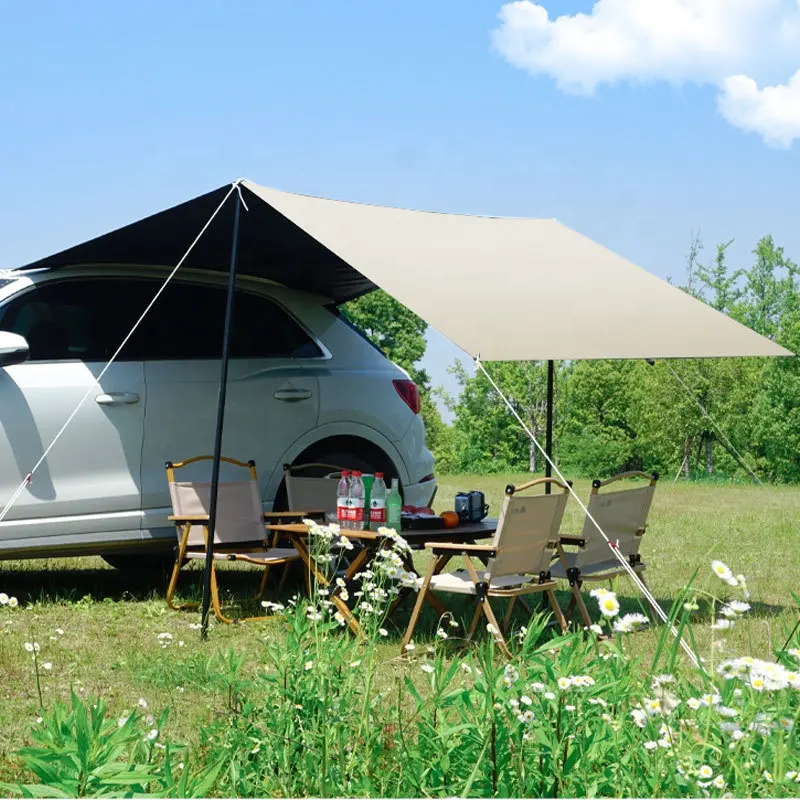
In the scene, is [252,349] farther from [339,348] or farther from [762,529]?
[762,529]

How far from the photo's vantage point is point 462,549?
231 inches

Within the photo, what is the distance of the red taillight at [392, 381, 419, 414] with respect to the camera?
806 cm

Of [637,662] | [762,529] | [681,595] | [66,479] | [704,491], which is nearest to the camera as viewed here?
[681,595]

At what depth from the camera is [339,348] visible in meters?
7.95

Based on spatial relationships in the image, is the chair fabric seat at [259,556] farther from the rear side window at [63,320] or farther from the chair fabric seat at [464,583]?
the rear side window at [63,320]

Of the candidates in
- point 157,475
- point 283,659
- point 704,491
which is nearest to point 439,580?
point 157,475

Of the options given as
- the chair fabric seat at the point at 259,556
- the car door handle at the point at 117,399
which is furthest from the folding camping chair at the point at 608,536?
the car door handle at the point at 117,399

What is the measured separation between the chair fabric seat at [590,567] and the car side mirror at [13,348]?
10.8 feet

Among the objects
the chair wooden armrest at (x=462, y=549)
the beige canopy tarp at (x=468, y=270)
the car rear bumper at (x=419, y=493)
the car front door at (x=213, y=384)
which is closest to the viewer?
the chair wooden armrest at (x=462, y=549)

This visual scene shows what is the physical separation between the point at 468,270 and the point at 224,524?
2.20 meters

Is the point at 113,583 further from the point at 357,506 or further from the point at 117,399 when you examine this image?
the point at 357,506

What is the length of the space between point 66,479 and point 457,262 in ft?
8.78

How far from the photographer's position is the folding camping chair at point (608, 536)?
260 inches

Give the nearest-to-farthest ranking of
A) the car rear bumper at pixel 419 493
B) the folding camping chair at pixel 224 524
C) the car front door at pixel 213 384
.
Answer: the folding camping chair at pixel 224 524
the car front door at pixel 213 384
the car rear bumper at pixel 419 493
